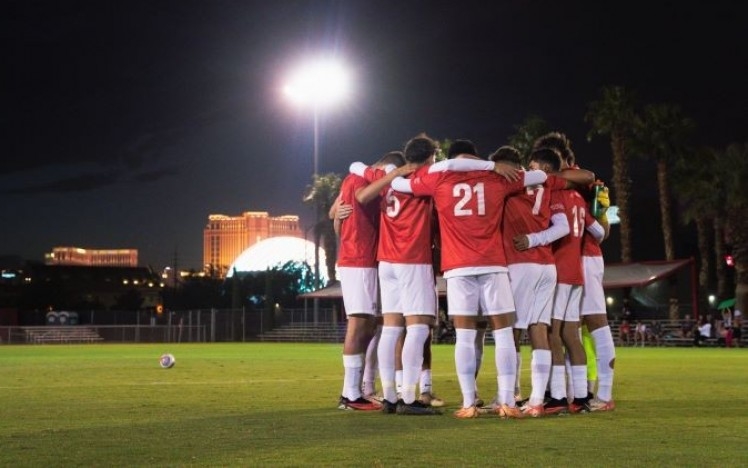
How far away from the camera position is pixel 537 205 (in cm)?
883

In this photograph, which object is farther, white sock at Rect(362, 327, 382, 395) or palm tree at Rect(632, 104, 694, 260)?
palm tree at Rect(632, 104, 694, 260)

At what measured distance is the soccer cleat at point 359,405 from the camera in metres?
9.16

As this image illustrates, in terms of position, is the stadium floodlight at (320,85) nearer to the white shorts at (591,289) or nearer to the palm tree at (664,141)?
the palm tree at (664,141)

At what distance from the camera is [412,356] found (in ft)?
28.7

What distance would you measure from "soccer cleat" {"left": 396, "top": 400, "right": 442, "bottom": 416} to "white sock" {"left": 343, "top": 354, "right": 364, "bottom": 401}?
0.77m

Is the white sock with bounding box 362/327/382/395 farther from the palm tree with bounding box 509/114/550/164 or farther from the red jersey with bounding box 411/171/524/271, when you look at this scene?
the palm tree with bounding box 509/114/550/164

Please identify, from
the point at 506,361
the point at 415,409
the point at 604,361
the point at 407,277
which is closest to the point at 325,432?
the point at 415,409

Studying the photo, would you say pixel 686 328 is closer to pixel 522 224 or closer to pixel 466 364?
pixel 522 224

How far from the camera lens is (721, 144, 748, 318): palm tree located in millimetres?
50125

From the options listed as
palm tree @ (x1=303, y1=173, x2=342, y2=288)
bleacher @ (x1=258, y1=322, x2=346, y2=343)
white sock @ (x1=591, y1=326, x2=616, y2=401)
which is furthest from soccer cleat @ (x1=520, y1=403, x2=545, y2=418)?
palm tree @ (x1=303, y1=173, x2=342, y2=288)

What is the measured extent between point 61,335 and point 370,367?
4990cm

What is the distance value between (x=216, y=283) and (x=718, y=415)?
95.9 metres

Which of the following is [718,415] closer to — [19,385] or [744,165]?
[19,385]

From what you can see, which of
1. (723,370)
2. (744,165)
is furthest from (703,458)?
(744,165)
